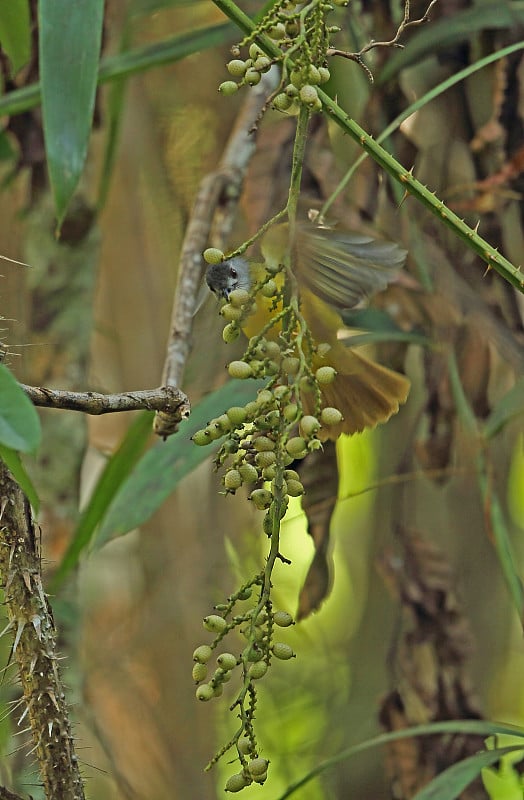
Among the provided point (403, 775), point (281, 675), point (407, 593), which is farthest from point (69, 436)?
point (281, 675)

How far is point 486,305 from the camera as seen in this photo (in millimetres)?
970

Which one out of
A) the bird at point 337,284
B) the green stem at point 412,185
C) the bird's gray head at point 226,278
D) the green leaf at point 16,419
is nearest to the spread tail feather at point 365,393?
the bird at point 337,284

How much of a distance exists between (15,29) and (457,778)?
2.23ft

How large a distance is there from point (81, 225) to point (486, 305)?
49cm

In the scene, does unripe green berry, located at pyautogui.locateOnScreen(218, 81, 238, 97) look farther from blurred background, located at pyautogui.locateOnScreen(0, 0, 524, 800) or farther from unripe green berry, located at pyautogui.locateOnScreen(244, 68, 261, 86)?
blurred background, located at pyautogui.locateOnScreen(0, 0, 524, 800)

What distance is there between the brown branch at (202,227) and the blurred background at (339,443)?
0.05m

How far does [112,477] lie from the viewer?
83 cm

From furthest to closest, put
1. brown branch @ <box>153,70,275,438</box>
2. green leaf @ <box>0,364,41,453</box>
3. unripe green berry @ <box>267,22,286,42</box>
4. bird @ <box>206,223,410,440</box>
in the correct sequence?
brown branch @ <box>153,70,275,438</box> < bird @ <box>206,223,410,440</box> < unripe green berry @ <box>267,22,286,42</box> < green leaf @ <box>0,364,41,453</box>

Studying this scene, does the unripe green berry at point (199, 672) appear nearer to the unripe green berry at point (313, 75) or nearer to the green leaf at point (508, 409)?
the unripe green berry at point (313, 75)

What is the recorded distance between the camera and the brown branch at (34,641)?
418 mm

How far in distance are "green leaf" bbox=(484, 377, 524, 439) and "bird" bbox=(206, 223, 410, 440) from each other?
5.7 inches

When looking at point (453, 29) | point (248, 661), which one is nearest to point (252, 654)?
point (248, 661)

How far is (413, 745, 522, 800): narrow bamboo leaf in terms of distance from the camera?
71 cm

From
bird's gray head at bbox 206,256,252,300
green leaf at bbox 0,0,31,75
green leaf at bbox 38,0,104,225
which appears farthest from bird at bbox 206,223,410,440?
green leaf at bbox 0,0,31,75
